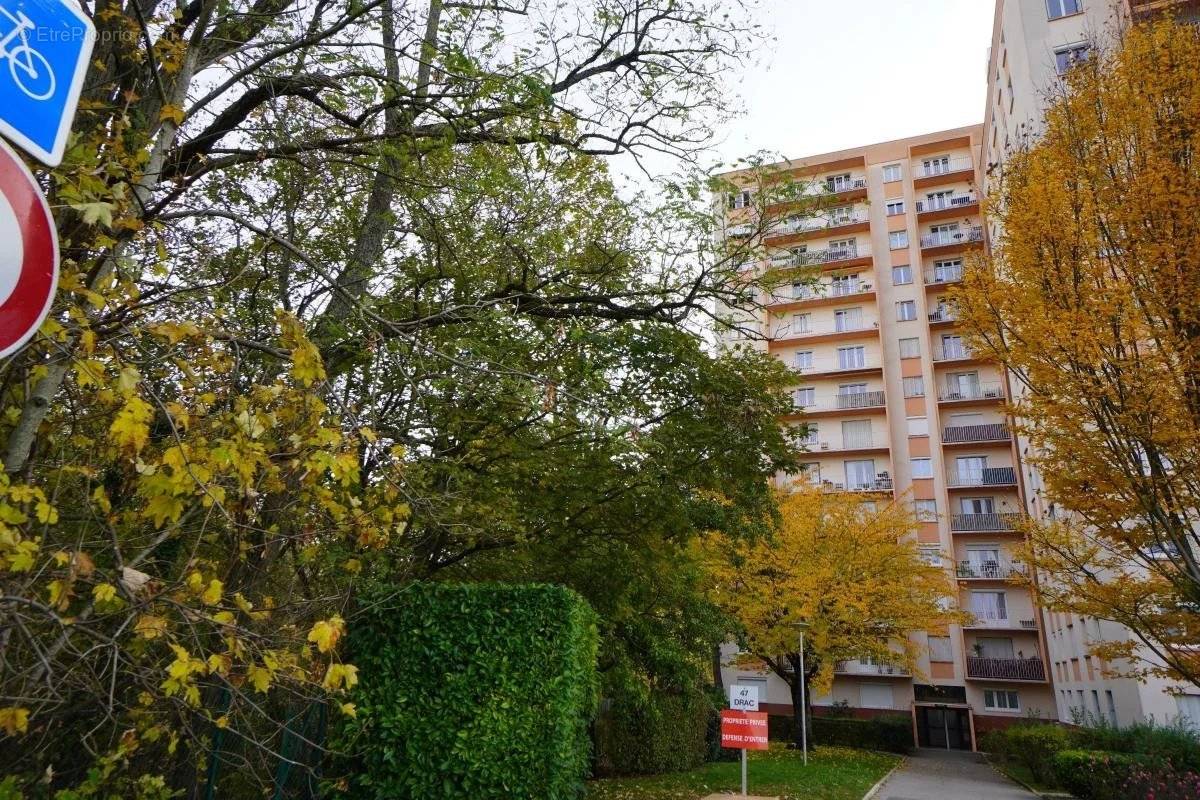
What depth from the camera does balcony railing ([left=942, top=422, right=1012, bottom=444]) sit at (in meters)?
38.8

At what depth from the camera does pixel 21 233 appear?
1627 mm

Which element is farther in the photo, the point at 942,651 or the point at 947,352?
the point at 947,352

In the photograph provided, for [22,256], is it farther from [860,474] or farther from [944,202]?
[944,202]

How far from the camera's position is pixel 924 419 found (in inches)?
1587

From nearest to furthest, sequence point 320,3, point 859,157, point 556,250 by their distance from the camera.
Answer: point 320,3, point 556,250, point 859,157

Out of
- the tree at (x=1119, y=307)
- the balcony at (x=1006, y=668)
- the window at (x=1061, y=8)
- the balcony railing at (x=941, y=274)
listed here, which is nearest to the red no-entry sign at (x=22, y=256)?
the tree at (x=1119, y=307)

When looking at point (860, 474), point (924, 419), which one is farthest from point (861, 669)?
point (924, 419)

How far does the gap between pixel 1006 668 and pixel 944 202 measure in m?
25.5

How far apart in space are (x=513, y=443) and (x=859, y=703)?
33.5 meters

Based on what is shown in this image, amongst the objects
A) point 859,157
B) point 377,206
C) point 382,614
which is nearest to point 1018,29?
point 859,157

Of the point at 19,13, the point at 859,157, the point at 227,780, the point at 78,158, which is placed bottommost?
the point at 227,780

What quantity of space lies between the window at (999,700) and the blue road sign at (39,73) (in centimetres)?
4201

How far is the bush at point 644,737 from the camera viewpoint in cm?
Result: 1692

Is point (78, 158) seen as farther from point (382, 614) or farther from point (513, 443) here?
point (513, 443)
